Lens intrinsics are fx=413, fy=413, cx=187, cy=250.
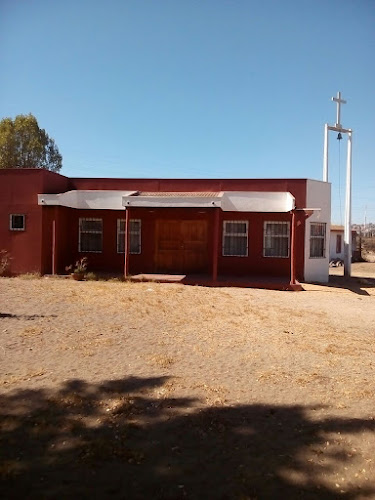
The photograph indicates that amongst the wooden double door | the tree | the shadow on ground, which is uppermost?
the tree

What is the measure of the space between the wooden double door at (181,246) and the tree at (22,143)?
19684mm

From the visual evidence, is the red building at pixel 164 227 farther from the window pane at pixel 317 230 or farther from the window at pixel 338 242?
the window at pixel 338 242

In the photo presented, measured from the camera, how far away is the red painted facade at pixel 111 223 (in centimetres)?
1351

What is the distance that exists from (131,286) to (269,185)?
603cm

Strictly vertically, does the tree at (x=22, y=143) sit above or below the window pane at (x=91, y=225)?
above

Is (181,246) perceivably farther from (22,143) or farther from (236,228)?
(22,143)

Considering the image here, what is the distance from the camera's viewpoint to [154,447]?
10.3 feet

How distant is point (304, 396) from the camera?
13.6 ft

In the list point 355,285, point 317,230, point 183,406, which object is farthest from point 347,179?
point 183,406

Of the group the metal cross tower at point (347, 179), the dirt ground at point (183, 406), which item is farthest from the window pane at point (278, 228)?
the dirt ground at point (183, 406)

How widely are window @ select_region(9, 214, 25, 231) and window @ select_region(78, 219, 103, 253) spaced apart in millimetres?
2079

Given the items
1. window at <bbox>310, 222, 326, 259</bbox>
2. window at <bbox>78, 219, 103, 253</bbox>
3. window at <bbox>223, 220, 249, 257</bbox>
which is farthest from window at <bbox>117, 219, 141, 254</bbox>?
window at <bbox>310, 222, 326, 259</bbox>

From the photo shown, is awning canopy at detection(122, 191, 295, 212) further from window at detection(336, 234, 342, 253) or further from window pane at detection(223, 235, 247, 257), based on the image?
window at detection(336, 234, 342, 253)

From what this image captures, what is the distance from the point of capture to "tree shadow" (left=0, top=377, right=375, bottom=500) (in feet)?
8.73
